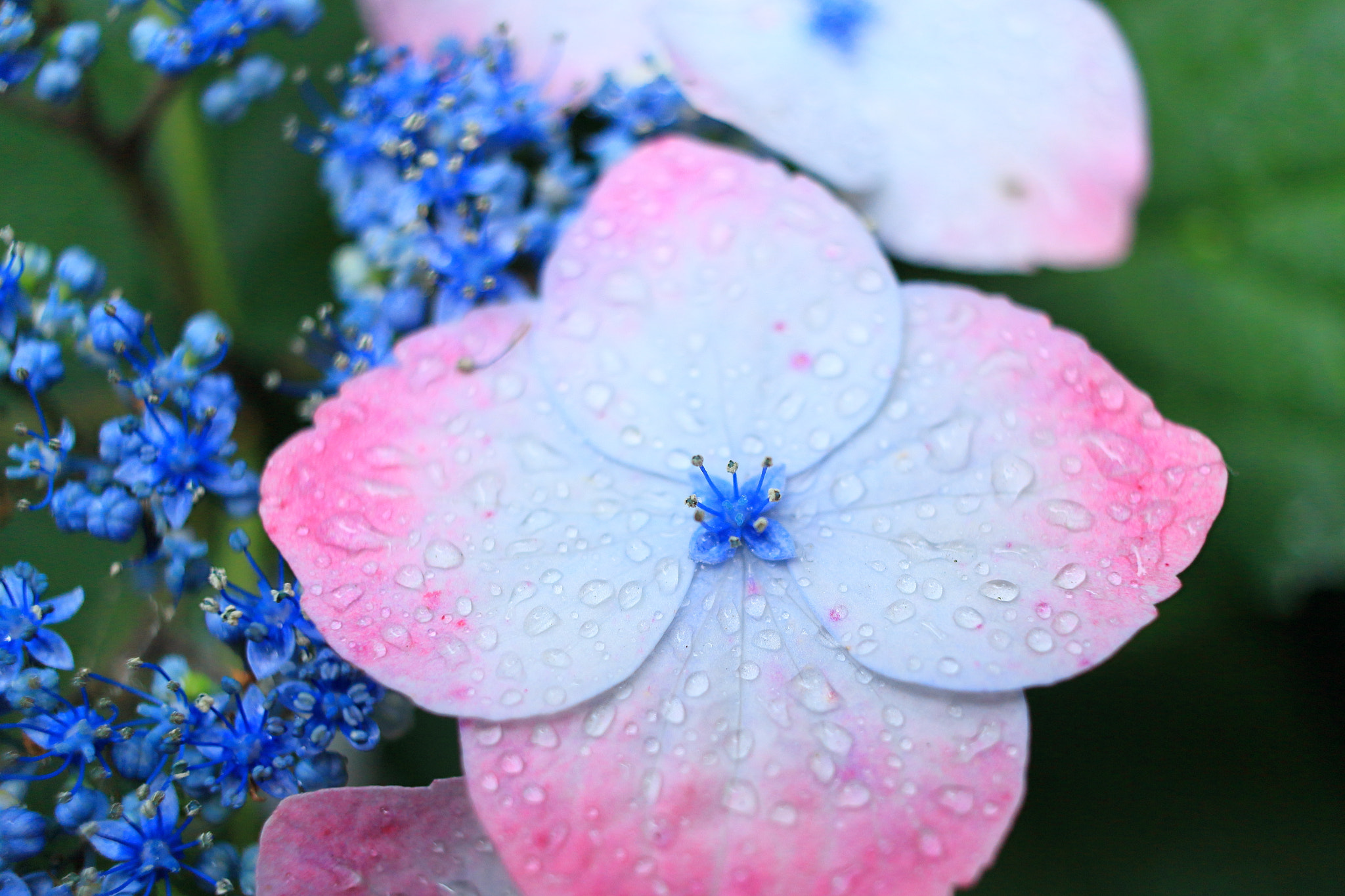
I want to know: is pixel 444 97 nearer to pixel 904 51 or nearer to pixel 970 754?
pixel 904 51

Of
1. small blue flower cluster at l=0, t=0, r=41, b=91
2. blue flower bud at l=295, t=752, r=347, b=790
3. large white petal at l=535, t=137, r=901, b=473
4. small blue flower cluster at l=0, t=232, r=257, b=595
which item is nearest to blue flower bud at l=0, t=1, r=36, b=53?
small blue flower cluster at l=0, t=0, r=41, b=91

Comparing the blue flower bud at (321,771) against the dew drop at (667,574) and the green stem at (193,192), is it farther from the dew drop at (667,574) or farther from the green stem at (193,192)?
the green stem at (193,192)

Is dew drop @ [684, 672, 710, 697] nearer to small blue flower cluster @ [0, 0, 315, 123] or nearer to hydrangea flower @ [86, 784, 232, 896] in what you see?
hydrangea flower @ [86, 784, 232, 896]

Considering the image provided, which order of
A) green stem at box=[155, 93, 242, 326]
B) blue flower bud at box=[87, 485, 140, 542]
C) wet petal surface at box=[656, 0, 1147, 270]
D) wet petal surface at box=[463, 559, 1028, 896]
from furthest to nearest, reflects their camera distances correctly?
green stem at box=[155, 93, 242, 326], wet petal surface at box=[656, 0, 1147, 270], blue flower bud at box=[87, 485, 140, 542], wet petal surface at box=[463, 559, 1028, 896]

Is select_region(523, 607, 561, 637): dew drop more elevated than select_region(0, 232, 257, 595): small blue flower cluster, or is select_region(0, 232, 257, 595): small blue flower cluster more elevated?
select_region(0, 232, 257, 595): small blue flower cluster

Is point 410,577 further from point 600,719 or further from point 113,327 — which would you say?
point 113,327
